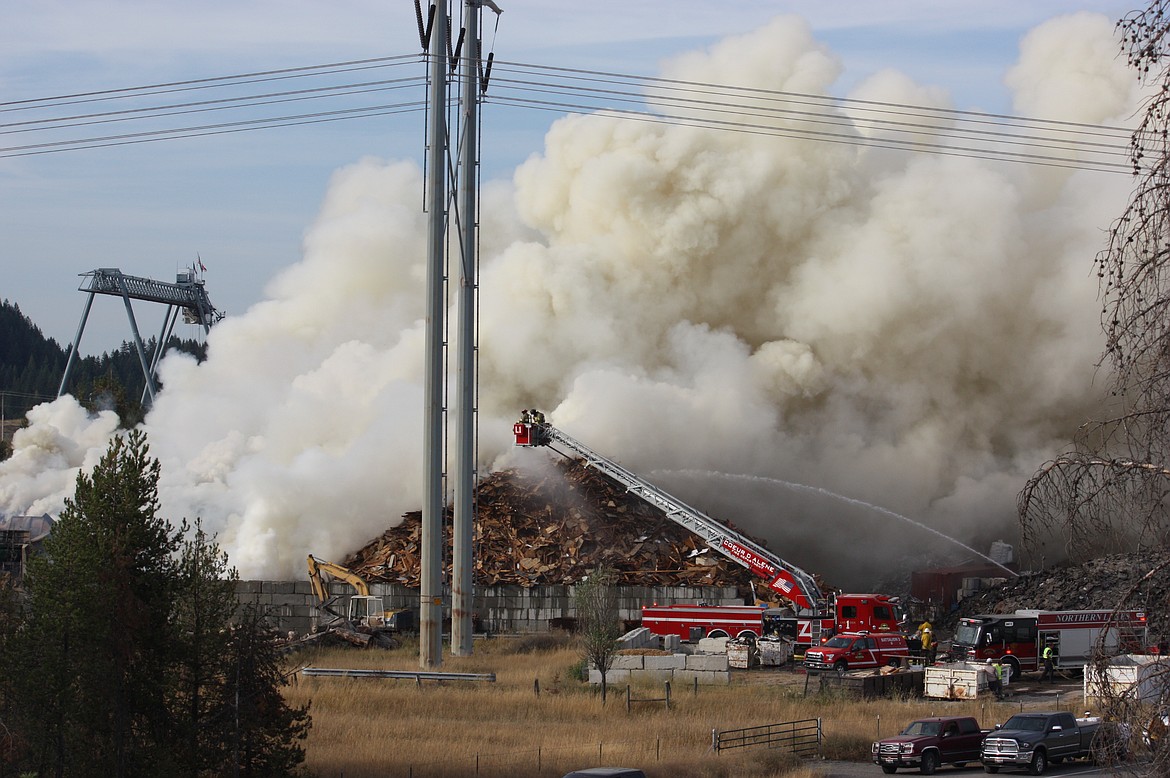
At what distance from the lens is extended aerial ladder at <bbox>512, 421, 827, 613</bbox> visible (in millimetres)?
47781

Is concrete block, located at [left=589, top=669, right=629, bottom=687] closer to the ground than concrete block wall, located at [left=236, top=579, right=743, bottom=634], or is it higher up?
closer to the ground

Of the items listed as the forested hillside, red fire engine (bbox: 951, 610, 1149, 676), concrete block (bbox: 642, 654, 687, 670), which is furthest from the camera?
the forested hillside

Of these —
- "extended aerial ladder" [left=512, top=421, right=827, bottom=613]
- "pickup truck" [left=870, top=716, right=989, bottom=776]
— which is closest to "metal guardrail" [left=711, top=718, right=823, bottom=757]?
"pickup truck" [left=870, top=716, right=989, bottom=776]

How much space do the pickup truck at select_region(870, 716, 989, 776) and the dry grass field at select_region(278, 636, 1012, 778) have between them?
167 cm

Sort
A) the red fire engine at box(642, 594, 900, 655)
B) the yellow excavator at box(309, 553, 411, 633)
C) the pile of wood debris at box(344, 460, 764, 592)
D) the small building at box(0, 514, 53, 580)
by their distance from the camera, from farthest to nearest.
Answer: the small building at box(0, 514, 53, 580)
the pile of wood debris at box(344, 460, 764, 592)
the yellow excavator at box(309, 553, 411, 633)
the red fire engine at box(642, 594, 900, 655)

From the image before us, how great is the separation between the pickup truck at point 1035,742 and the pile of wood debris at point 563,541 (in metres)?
22.6

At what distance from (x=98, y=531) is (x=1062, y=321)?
49689 mm

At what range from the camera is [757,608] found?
4681 centimetres

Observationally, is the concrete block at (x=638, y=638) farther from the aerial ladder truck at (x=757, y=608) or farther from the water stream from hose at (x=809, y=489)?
the water stream from hose at (x=809, y=489)

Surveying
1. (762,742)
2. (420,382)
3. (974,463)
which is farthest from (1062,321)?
(762,742)

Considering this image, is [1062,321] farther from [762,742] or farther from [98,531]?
[98,531]

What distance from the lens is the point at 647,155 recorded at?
64125 mm

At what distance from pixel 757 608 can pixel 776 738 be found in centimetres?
1570

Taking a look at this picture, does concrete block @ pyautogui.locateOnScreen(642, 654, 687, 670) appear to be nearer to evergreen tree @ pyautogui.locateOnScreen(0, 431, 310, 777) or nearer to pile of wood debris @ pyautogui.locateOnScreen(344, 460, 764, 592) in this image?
pile of wood debris @ pyautogui.locateOnScreen(344, 460, 764, 592)
